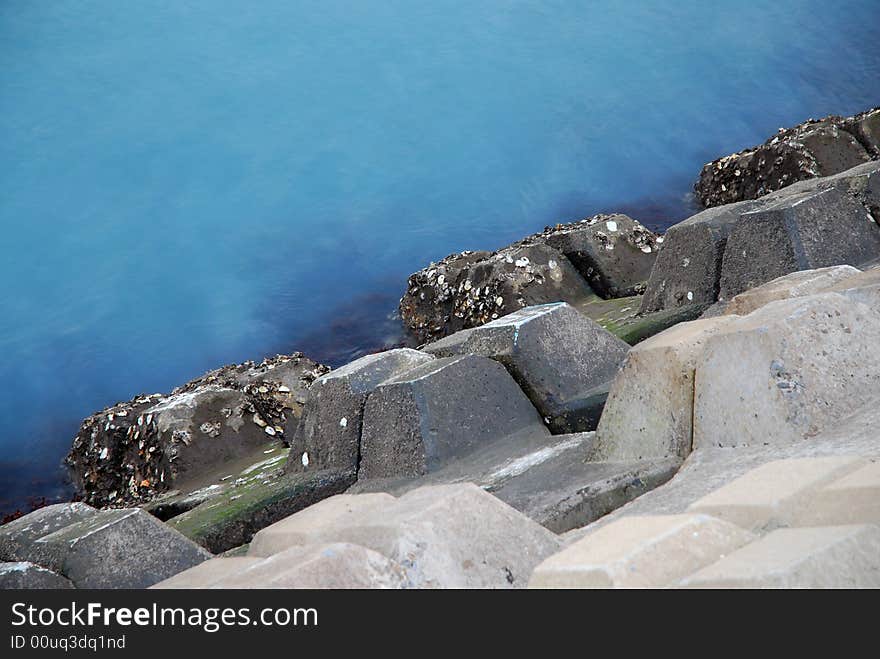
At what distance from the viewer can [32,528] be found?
3.66 metres

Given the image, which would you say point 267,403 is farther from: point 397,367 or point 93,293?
point 93,293

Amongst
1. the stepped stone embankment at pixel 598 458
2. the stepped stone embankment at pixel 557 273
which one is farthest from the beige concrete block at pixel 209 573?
the stepped stone embankment at pixel 557 273

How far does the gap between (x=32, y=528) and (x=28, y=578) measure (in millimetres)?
686

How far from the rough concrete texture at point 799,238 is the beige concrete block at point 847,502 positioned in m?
2.59

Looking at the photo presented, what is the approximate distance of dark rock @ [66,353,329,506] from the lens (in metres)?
6.16

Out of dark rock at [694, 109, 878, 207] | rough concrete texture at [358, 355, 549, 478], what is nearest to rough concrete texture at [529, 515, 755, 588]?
rough concrete texture at [358, 355, 549, 478]

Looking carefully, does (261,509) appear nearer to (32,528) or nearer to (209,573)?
(32,528)

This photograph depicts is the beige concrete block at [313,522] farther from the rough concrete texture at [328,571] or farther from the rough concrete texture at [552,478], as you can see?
the rough concrete texture at [552,478]

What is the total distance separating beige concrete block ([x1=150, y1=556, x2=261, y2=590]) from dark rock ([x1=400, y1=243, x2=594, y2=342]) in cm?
450

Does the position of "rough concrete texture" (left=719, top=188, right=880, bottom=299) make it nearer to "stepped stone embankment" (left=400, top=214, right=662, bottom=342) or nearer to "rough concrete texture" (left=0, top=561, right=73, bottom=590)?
"stepped stone embankment" (left=400, top=214, right=662, bottom=342)

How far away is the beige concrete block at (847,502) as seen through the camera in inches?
59.2

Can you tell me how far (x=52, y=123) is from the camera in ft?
35.1
